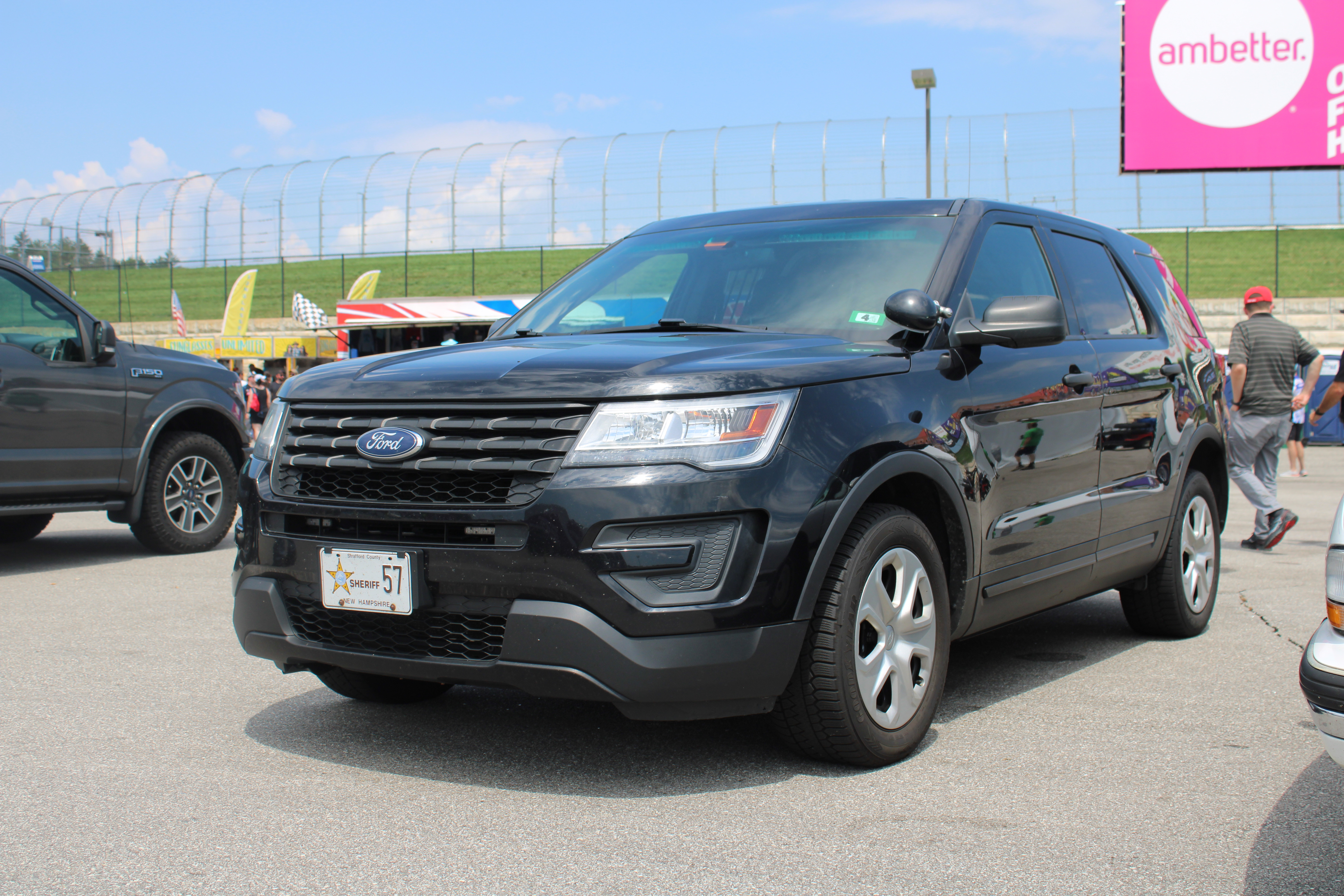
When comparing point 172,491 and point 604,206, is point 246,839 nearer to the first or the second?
point 172,491

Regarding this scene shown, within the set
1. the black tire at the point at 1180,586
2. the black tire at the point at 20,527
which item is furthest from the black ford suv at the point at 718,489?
the black tire at the point at 20,527

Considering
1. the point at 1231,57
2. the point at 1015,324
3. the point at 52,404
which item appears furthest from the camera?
the point at 1231,57

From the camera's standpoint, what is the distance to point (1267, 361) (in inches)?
368

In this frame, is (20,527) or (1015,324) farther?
(20,527)

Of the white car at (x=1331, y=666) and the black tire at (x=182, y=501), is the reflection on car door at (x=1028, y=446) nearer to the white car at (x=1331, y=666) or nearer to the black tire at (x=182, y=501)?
the white car at (x=1331, y=666)

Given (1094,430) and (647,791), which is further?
Answer: (1094,430)

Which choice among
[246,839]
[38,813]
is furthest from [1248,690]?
[38,813]

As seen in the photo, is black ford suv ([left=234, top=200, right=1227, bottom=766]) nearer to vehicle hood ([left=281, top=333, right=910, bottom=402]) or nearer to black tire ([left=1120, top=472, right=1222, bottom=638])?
vehicle hood ([left=281, top=333, right=910, bottom=402])

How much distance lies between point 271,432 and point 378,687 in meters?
1.04

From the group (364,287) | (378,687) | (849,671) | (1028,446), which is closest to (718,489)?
(849,671)

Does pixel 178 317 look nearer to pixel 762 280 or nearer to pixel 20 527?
pixel 20 527

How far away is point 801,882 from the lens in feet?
9.58

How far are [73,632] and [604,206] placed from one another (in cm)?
4189

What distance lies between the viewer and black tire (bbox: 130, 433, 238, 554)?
28.8 feet
